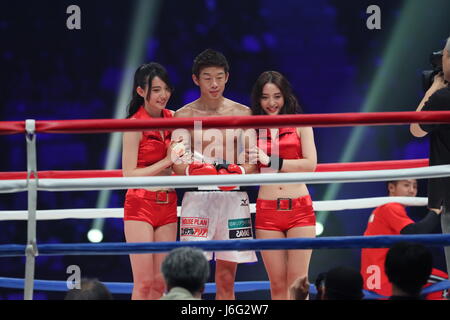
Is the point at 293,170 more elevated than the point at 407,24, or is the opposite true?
the point at 407,24

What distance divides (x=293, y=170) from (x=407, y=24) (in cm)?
264

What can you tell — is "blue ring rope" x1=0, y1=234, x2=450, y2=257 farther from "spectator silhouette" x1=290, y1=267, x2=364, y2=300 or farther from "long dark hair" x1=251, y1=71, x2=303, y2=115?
"long dark hair" x1=251, y1=71, x2=303, y2=115

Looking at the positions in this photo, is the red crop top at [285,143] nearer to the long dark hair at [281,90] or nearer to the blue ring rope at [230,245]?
the long dark hair at [281,90]

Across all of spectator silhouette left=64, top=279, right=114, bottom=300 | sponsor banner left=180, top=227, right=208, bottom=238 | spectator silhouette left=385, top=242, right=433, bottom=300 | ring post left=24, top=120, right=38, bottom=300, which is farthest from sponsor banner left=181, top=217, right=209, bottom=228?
spectator silhouette left=385, top=242, right=433, bottom=300

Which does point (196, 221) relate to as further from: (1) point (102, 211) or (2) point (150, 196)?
(1) point (102, 211)

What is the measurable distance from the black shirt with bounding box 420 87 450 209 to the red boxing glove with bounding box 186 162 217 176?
83 cm

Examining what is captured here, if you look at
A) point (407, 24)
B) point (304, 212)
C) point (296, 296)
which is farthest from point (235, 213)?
point (407, 24)

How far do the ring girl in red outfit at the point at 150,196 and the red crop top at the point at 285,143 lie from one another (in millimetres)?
368

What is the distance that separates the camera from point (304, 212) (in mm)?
3164

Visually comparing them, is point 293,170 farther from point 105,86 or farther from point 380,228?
point 105,86

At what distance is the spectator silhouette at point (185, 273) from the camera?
2275 millimetres

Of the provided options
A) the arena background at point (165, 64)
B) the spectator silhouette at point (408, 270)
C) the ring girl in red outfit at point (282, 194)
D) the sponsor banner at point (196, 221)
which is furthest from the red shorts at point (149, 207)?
the arena background at point (165, 64)

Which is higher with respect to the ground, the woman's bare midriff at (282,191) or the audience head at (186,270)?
the woman's bare midriff at (282,191)

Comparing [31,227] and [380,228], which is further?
[380,228]
